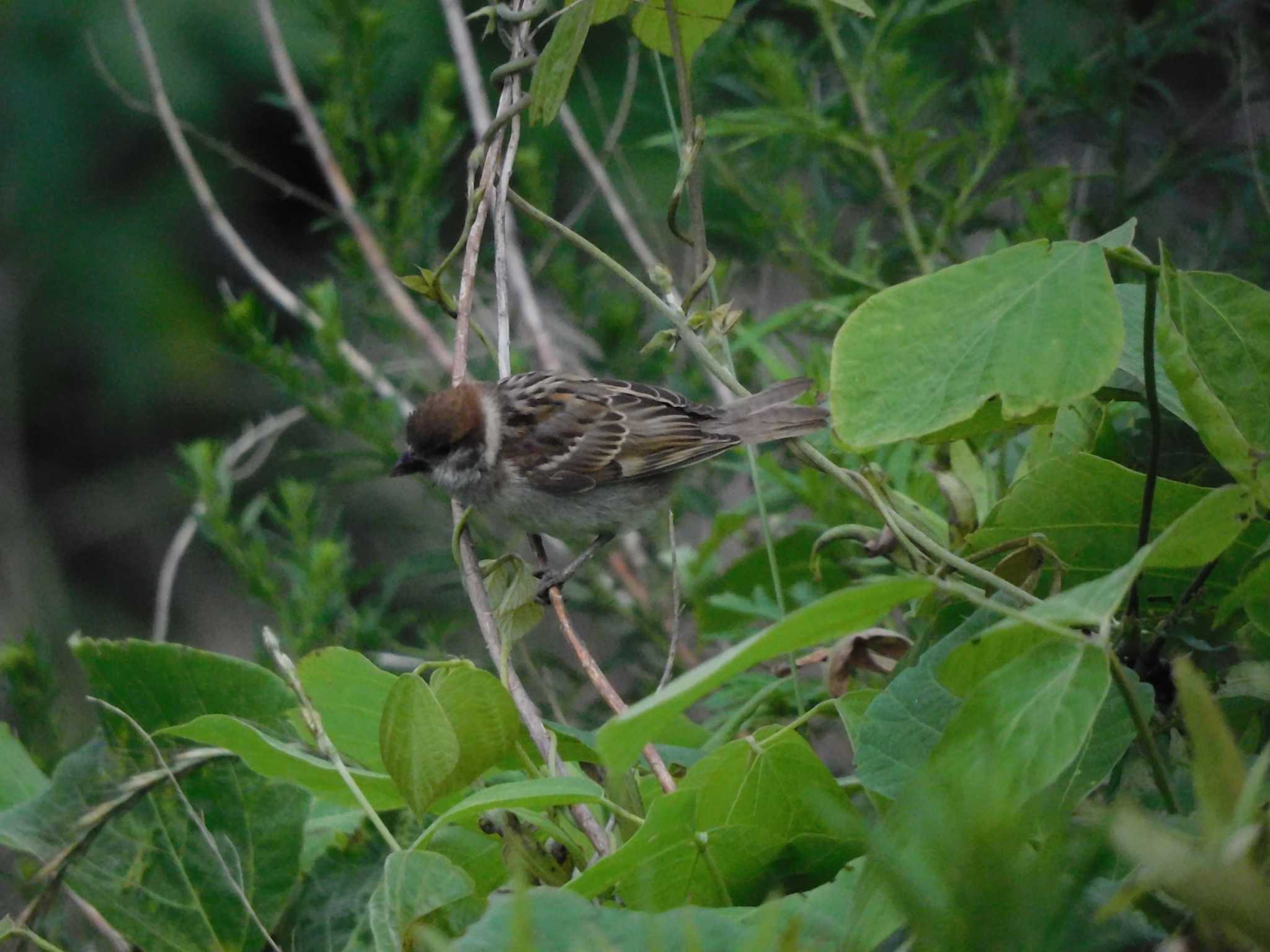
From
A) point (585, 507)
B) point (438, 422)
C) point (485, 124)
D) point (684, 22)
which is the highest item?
point (684, 22)

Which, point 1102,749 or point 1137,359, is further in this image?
point 1137,359

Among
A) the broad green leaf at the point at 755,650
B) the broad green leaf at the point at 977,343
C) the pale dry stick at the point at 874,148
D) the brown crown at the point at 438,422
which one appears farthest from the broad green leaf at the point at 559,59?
the brown crown at the point at 438,422

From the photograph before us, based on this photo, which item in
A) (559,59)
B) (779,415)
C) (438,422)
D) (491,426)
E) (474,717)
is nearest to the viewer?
(474,717)

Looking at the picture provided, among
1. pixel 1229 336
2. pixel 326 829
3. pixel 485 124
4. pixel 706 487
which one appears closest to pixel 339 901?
pixel 326 829

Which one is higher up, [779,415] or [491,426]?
[779,415]

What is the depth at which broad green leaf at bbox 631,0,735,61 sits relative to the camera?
120 centimetres

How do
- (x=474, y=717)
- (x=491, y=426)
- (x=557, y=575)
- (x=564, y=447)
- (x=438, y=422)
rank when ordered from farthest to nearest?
(x=564, y=447)
(x=491, y=426)
(x=438, y=422)
(x=557, y=575)
(x=474, y=717)

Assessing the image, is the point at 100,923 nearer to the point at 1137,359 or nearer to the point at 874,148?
the point at 1137,359

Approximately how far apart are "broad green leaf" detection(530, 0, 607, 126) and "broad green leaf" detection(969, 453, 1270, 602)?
1.48 feet

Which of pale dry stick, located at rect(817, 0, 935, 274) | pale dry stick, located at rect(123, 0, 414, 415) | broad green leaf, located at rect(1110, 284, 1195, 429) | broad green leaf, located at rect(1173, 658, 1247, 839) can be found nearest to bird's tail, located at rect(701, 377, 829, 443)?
pale dry stick, located at rect(817, 0, 935, 274)

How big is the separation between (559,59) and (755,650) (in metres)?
0.58

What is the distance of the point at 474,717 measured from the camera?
874 mm

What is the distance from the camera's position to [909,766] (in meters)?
0.79

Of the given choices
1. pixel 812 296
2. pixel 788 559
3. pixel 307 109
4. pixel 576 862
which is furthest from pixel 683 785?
pixel 307 109
